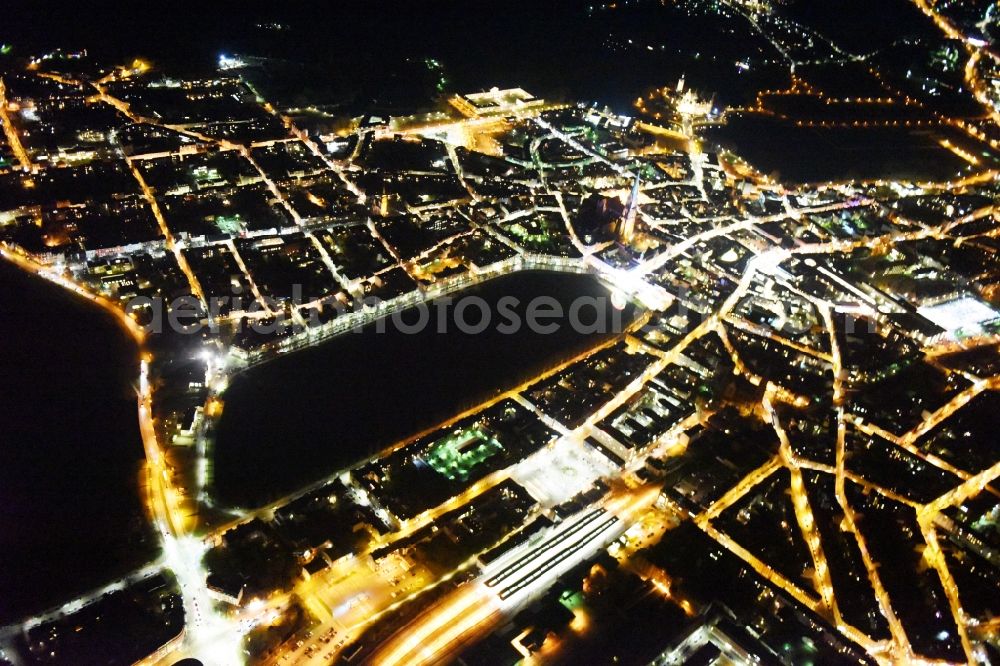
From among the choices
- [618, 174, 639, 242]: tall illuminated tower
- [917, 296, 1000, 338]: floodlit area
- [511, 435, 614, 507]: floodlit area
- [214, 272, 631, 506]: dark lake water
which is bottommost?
[917, 296, 1000, 338]: floodlit area

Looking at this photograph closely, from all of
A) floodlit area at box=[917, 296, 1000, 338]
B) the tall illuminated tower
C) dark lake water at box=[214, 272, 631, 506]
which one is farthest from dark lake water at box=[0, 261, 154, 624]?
floodlit area at box=[917, 296, 1000, 338]

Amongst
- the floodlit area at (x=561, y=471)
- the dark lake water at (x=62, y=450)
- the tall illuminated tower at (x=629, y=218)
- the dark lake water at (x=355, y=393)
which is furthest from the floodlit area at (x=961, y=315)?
the dark lake water at (x=62, y=450)

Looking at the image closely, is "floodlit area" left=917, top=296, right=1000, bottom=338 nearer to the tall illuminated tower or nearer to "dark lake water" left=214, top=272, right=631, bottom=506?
the tall illuminated tower

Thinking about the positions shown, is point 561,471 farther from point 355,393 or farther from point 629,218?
point 629,218

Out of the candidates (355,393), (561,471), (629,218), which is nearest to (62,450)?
(355,393)

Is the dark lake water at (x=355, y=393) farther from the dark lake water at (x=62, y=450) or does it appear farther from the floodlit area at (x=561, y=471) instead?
the floodlit area at (x=561, y=471)

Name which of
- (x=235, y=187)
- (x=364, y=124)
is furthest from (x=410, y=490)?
(x=364, y=124)
